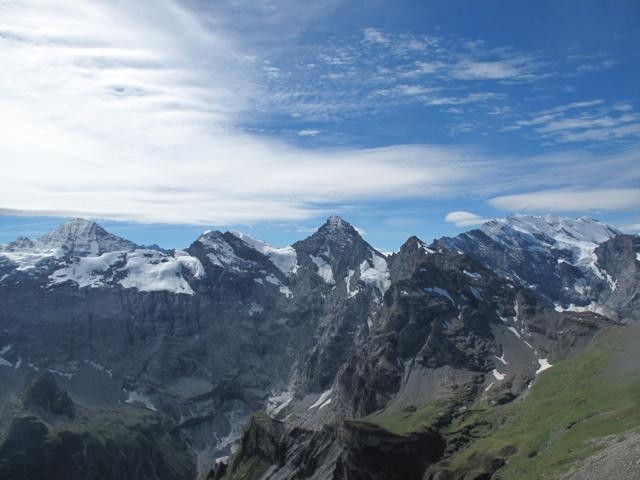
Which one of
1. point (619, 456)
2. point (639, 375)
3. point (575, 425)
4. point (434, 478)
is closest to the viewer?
point (619, 456)

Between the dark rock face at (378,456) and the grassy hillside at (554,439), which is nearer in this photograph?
the grassy hillside at (554,439)

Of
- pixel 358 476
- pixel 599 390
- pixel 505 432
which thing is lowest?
pixel 358 476

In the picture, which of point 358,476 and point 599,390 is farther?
point 599,390

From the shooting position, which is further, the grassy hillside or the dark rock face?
the dark rock face

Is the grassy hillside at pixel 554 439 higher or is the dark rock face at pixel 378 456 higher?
the grassy hillside at pixel 554 439

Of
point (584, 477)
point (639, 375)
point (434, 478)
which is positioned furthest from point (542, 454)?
point (639, 375)

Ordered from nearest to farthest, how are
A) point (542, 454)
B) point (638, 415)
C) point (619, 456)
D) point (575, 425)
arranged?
point (619, 456)
point (638, 415)
point (542, 454)
point (575, 425)

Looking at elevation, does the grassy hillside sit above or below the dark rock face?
above

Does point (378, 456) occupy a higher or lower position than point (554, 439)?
lower

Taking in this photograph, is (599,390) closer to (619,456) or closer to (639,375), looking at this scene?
(639,375)

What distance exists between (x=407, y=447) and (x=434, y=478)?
66.2 feet

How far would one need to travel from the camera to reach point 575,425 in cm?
16300

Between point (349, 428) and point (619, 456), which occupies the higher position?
point (619, 456)

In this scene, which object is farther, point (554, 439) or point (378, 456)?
point (378, 456)
